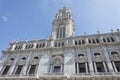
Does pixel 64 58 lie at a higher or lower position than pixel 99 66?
higher

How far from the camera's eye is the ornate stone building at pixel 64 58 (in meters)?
25.4

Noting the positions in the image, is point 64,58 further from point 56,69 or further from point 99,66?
point 99,66

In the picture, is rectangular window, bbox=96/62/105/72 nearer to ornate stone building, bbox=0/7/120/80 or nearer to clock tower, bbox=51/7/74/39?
ornate stone building, bbox=0/7/120/80

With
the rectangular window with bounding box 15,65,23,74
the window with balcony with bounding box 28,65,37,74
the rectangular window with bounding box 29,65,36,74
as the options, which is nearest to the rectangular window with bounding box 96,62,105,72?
the window with balcony with bounding box 28,65,37,74

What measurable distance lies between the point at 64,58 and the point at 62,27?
12.2 metres

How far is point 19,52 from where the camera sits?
111 ft

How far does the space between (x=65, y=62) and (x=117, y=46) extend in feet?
37.7

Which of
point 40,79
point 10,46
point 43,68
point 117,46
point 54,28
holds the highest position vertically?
point 54,28

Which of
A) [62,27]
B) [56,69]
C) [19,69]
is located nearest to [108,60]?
[56,69]

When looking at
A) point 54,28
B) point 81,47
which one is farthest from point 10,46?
point 81,47

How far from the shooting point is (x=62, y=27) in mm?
38750

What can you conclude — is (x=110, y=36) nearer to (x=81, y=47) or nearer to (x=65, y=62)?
(x=81, y=47)

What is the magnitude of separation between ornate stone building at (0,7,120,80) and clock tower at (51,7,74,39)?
0.91 feet

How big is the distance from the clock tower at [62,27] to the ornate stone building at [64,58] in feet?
0.91
